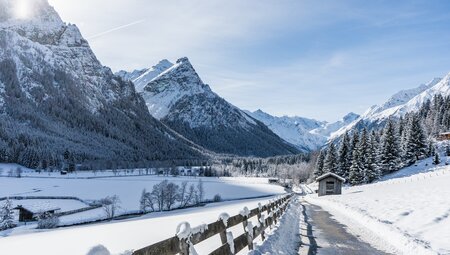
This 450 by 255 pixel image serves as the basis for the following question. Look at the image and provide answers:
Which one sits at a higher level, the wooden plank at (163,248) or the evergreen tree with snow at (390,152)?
the evergreen tree with snow at (390,152)

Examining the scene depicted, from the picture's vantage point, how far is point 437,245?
1532cm

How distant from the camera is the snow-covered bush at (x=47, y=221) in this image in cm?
7650

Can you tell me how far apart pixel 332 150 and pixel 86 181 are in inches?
3336

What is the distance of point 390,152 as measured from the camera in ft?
317

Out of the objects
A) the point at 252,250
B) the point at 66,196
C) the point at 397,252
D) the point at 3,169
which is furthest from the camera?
the point at 3,169

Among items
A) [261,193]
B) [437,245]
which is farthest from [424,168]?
[437,245]

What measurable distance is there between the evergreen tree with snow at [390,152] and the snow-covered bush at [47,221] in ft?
227

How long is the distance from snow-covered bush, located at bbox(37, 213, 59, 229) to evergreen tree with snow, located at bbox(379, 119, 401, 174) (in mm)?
69138

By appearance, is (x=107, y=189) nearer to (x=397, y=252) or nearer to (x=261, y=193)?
(x=261, y=193)

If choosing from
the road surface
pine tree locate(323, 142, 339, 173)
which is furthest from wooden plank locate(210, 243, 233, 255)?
pine tree locate(323, 142, 339, 173)

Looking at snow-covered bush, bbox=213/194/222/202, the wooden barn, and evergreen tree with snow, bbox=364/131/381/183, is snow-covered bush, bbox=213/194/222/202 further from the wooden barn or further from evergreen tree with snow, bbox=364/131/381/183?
evergreen tree with snow, bbox=364/131/381/183

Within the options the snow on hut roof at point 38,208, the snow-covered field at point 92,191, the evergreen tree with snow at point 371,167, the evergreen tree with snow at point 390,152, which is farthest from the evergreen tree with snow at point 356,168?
the snow on hut roof at point 38,208

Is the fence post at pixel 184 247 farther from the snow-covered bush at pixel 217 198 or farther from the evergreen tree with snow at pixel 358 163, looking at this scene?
the snow-covered bush at pixel 217 198

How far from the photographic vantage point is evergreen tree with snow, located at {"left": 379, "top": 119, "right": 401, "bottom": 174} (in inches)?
3772
